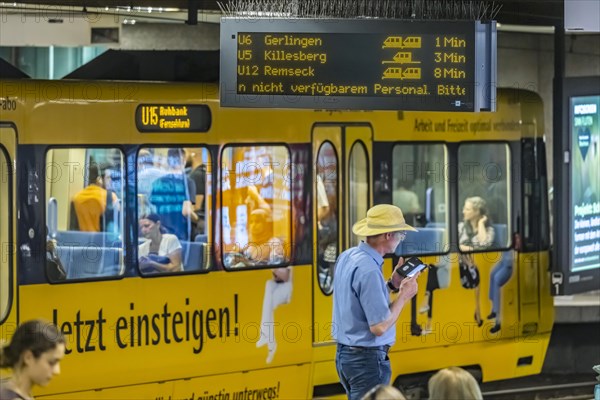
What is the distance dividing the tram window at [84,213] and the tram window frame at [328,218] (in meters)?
1.94

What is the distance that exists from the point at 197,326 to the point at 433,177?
2933 millimetres

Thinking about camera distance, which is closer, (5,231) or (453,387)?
(453,387)

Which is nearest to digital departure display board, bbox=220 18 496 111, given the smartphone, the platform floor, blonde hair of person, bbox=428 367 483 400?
the smartphone

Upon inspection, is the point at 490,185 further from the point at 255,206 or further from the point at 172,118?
the point at 172,118

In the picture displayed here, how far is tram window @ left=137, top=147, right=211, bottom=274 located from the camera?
34.8 feet

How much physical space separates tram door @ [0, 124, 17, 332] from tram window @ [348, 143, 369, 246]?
3.21 meters

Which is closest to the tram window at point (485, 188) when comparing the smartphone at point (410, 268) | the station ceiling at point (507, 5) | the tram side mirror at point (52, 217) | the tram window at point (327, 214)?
the station ceiling at point (507, 5)

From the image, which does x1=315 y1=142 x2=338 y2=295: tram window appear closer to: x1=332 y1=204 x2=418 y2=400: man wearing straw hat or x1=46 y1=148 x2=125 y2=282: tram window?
x1=46 y1=148 x2=125 y2=282: tram window

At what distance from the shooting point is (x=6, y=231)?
32.5 feet

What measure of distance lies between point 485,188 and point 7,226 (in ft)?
16.2

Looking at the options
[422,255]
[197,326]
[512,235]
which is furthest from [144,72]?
[512,235]

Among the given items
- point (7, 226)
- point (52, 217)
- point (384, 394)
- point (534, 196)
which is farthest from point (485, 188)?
point (384, 394)

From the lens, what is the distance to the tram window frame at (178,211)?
10602mm

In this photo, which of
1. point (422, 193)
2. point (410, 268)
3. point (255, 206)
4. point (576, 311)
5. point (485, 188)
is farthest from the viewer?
point (576, 311)
